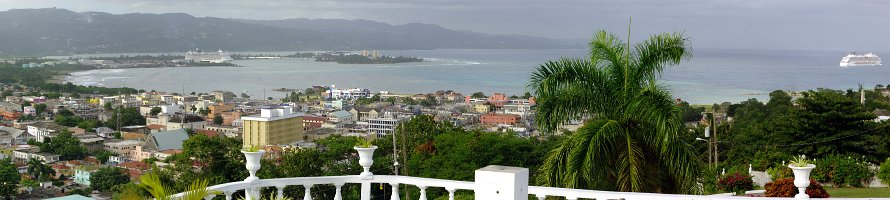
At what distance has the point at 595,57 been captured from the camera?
570cm

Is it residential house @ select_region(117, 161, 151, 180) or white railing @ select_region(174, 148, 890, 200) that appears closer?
white railing @ select_region(174, 148, 890, 200)

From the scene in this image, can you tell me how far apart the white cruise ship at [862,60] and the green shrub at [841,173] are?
14172cm

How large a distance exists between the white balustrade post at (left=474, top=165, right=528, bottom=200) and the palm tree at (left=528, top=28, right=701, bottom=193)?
1.73 m

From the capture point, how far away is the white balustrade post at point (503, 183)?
3.20 meters

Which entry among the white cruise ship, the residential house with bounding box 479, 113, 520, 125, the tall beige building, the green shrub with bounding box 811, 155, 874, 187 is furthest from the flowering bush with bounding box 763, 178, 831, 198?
the white cruise ship

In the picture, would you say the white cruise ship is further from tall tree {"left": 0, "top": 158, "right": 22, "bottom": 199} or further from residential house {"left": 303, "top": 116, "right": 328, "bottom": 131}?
tall tree {"left": 0, "top": 158, "right": 22, "bottom": 199}

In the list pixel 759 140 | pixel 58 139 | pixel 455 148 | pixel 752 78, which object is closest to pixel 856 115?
pixel 759 140

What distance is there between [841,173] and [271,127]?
47.7 metres

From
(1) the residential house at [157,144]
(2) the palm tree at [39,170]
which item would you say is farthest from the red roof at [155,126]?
(2) the palm tree at [39,170]

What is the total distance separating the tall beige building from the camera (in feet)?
179

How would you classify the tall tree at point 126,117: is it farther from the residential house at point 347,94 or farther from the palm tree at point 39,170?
the palm tree at point 39,170

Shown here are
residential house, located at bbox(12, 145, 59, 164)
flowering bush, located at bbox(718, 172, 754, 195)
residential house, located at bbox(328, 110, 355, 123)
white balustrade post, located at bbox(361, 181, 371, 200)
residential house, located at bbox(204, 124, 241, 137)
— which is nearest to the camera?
white balustrade post, located at bbox(361, 181, 371, 200)

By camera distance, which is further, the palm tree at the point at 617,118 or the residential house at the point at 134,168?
the residential house at the point at 134,168

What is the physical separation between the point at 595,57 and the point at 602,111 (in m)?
0.39
